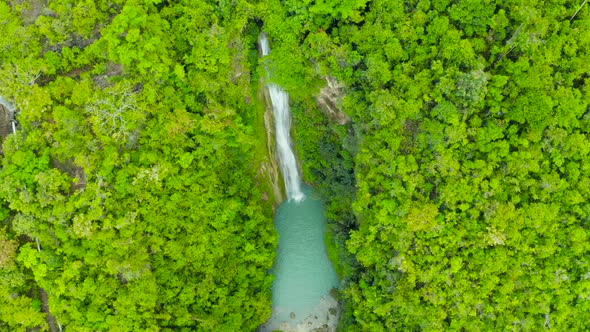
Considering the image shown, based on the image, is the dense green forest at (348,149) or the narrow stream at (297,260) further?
the narrow stream at (297,260)

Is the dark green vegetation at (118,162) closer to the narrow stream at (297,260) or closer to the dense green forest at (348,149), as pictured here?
the dense green forest at (348,149)

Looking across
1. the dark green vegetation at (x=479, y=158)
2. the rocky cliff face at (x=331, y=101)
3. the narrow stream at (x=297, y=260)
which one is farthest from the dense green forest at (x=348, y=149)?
the narrow stream at (x=297, y=260)

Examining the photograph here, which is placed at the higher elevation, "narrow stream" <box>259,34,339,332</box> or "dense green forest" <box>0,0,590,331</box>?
"dense green forest" <box>0,0,590,331</box>

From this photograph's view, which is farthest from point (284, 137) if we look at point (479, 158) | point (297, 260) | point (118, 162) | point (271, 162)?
point (479, 158)

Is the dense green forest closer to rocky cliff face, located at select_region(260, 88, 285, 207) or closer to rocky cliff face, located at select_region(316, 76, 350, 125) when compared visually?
rocky cliff face, located at select_region(316, 76, 350, 125)

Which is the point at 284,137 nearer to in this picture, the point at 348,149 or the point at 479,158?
the point at 348,149

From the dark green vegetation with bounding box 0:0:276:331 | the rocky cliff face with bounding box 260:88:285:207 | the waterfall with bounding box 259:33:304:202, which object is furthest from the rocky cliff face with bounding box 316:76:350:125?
the dark green vegetation with bounding box 0:0:276:331

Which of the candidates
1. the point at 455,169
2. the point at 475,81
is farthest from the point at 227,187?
the point at 475,81
